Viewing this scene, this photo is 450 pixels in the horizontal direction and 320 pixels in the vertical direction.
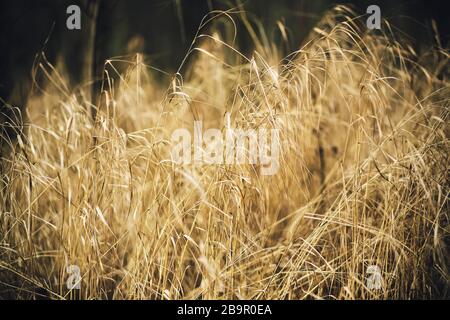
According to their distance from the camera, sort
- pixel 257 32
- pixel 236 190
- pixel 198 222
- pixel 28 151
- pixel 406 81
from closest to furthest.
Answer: pixel 236 190, pixel 198 222, pixel 28 151, pixel 406 81, pixel 257 32

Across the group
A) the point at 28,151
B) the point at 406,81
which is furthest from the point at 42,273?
the point at 406,81

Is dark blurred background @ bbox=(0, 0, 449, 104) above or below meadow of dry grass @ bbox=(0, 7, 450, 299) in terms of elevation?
above

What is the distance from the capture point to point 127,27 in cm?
316

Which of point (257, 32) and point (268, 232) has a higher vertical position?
point (257, 32)

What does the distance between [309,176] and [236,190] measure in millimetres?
449

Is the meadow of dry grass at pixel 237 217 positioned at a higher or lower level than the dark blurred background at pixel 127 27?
lower

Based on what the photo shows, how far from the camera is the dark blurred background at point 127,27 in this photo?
7.32 ft

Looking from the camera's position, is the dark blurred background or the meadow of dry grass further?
the dark blurred background

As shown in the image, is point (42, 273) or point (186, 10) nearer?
point (42, 273)

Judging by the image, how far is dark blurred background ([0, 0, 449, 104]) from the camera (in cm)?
223

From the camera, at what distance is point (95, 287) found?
1719mm

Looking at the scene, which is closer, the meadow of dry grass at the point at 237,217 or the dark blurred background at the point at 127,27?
the meadow of dry grass at the point at 237,217
